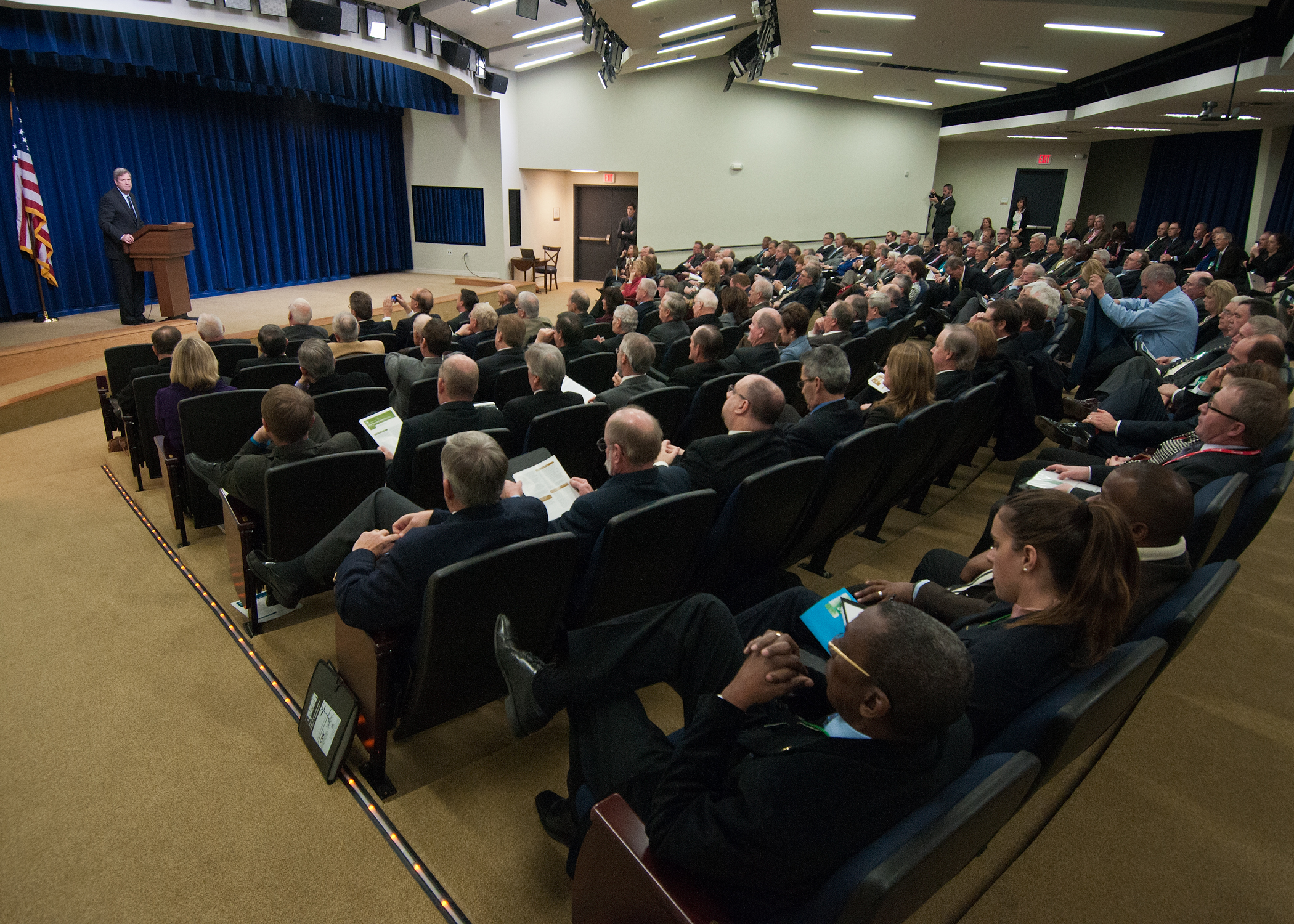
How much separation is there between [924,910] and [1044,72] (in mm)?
13282

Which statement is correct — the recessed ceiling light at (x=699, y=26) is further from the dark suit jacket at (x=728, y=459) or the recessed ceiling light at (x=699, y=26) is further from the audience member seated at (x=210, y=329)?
the dark suit jacket at (x=728, y=459)

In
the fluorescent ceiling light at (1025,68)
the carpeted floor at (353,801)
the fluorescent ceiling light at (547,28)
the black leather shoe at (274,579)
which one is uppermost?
the fluorescent ceiling light at (547,28)

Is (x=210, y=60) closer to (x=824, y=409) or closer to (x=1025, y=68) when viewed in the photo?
(x=824, y=409)

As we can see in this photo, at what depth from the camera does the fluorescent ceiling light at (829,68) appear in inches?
467

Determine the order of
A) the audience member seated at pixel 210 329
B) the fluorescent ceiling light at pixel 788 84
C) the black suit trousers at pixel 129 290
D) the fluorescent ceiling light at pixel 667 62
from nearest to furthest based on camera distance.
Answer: the audience member seated at pixel 210 329, the black suit trousers at pixel 129 290, the fluorescent ceiling light at pixel 667 62, the fluorescent ceiling light at pixel 788 84

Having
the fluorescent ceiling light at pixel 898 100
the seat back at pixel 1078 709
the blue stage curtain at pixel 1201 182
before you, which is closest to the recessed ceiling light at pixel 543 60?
the fluorescent ceiling light at pixel 898 100

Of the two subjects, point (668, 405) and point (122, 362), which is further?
point (122, 362)

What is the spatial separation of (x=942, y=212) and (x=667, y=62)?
7747mm

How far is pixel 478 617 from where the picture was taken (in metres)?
1.82

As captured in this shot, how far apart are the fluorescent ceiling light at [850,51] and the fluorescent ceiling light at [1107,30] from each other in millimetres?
2776

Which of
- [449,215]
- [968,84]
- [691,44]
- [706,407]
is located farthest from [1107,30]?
[449,215]

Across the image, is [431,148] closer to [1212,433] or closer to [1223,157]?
[1212,433]

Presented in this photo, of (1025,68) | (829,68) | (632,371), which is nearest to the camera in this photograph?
(632,371)

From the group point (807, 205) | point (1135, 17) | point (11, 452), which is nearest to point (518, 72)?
point (807, 205)
